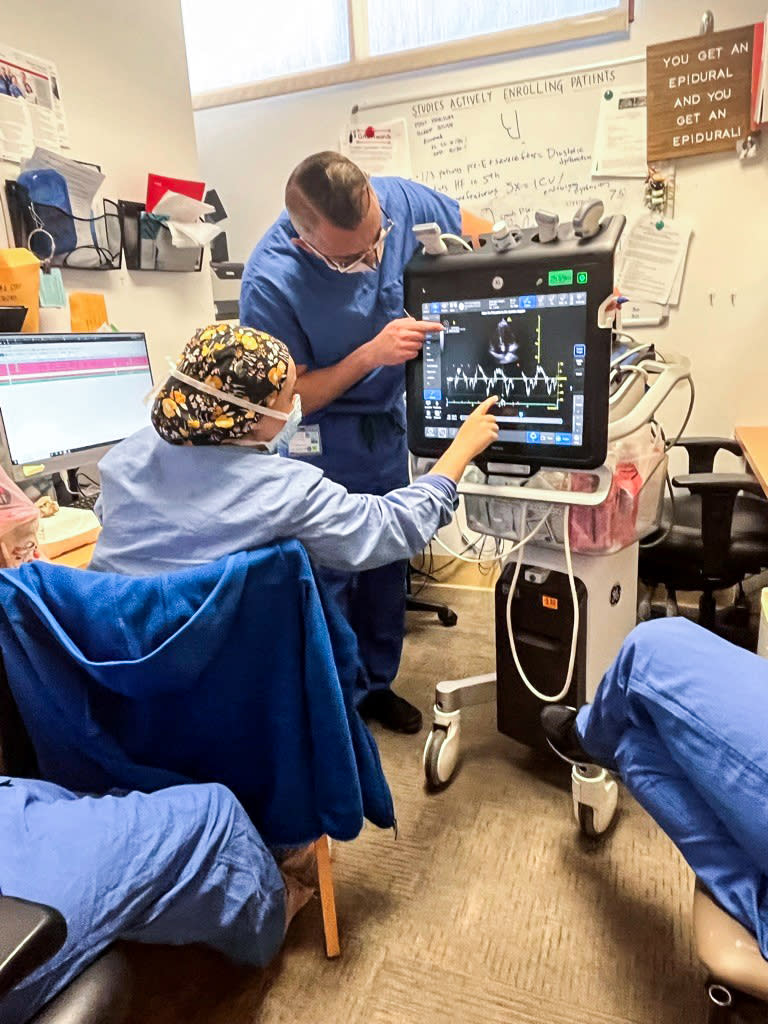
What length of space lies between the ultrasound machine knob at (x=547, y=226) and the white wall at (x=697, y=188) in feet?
4.98

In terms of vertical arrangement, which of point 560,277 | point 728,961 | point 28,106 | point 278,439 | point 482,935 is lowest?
point 482,935

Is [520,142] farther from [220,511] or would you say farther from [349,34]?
[220,511]

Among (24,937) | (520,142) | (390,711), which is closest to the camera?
(24,937)

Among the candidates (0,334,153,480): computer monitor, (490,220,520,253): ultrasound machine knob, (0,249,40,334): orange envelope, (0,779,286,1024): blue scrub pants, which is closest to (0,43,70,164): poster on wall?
(0,249,40,334): orange envelope

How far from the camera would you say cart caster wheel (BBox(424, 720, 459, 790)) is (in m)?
1.68

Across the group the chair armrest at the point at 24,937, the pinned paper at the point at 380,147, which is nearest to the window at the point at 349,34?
the pinned paper at the point at 380,147

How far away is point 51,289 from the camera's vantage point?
1.90 metres

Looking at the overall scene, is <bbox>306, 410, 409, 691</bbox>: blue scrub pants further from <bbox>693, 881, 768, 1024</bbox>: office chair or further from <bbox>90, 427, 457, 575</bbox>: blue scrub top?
<bbox>693, 881, 768, 1024</bbox>: office chair

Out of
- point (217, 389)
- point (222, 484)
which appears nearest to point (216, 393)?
point (217, 389)

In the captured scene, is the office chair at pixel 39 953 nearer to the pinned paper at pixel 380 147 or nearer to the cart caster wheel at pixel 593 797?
the cart caster wheel at pixel 593 797

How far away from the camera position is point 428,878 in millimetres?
1452

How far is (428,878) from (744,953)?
2.62ft

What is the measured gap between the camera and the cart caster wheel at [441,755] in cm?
Answer: 168

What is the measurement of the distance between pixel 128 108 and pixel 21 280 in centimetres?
81
